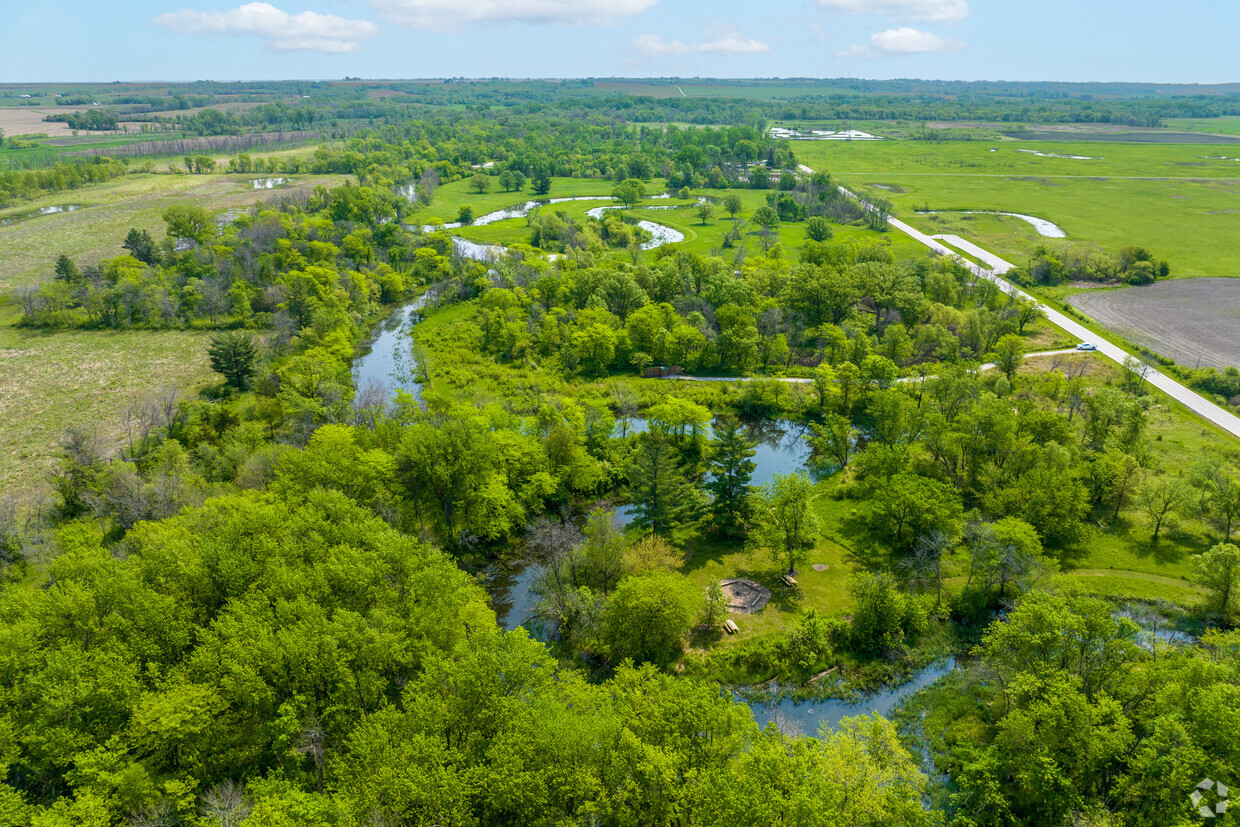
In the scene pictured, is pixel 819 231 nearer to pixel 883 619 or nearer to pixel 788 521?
pixel 788 521

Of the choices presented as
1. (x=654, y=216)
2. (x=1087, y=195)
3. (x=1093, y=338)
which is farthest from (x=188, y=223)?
(x=1087, y=195)

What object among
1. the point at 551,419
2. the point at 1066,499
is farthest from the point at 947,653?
the point at 551,419

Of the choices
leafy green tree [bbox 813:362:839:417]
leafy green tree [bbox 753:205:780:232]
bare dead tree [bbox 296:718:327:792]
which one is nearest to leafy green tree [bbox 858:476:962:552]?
leafy green tree [bbox 813:362:839:417]

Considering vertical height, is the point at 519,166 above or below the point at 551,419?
above

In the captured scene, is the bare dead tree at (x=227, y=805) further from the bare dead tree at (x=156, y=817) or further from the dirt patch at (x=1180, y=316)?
the dirt patch at (x=1180, y=316)

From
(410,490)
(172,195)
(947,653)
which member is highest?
(172,195)

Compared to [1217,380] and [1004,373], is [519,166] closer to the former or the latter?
[1004,373]

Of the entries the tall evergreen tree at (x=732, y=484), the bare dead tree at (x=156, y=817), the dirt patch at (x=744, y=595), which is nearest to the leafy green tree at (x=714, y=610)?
the dirt patch at (x=744, y=595)
